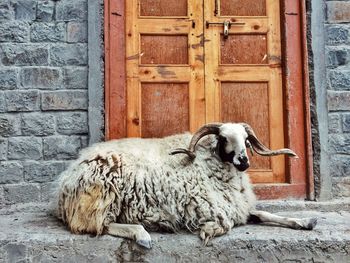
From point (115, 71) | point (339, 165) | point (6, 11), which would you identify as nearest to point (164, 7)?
point (115, 71)

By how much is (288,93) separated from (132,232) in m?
2.50

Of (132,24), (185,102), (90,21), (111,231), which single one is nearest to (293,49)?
(185,102)

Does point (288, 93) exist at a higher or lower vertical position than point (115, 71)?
lower

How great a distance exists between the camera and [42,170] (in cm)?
502

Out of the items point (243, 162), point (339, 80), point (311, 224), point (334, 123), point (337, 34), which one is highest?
point (337, 34)

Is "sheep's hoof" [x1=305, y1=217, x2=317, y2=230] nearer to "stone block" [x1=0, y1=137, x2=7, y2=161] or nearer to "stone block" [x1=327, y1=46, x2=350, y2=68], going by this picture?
"stone block" [x1=327, y1=46, x2=350, y2=68]

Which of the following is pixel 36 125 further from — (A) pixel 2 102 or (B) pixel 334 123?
(B) pixel 334 123

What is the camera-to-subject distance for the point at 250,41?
5.32m

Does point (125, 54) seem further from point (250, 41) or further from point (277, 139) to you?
point (277, 139)

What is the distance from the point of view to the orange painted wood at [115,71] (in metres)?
5.09

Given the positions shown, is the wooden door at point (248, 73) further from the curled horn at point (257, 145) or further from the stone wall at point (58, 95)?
the curled horn at point (257, 145)

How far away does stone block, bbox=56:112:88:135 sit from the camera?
5059mm

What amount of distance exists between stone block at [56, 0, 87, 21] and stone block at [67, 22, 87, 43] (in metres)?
0.08

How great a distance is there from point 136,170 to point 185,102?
140 centimetres
